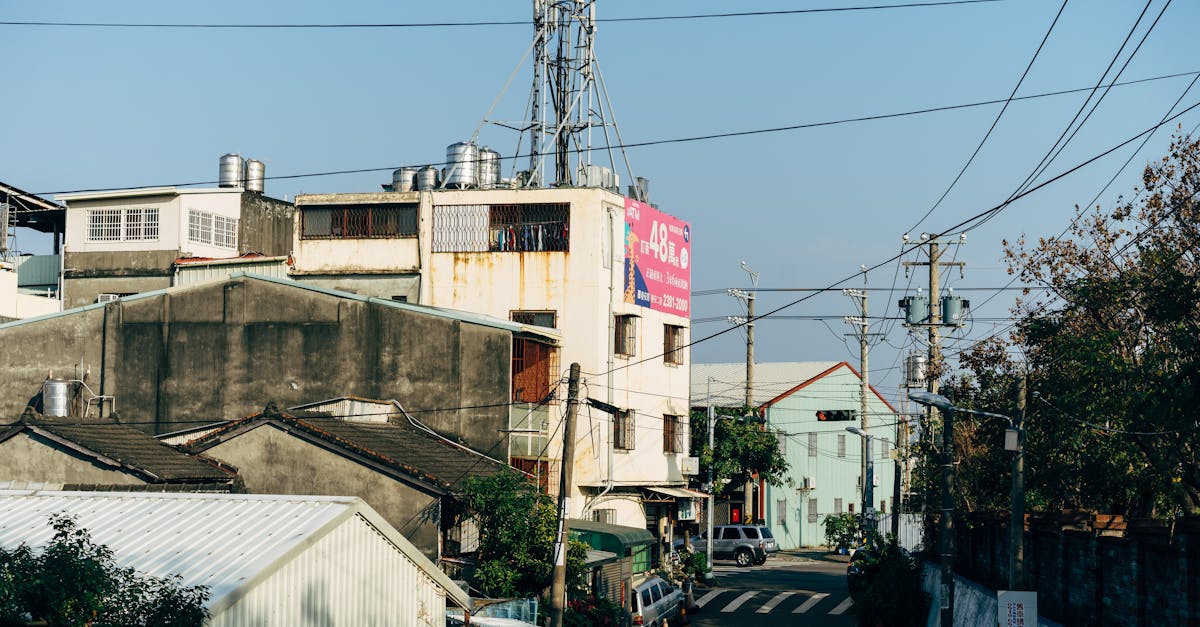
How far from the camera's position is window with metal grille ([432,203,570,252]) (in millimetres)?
44844

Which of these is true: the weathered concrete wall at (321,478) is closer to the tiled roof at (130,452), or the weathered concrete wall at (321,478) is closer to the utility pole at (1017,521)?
the tiled roof at (130,452)

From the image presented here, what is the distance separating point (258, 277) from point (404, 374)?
5.86 m

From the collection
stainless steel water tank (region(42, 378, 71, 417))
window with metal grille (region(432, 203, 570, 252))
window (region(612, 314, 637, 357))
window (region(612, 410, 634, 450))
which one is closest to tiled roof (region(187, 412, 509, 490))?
stainless steel water tank (region(42, 378, 71, 417))

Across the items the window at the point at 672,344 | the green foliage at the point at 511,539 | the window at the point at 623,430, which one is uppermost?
the window at the point at 672,344

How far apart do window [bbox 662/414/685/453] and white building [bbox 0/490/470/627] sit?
25604mm

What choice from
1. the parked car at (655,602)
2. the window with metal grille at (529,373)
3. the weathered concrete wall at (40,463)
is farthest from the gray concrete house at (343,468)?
the window with metal grille at (529,373)

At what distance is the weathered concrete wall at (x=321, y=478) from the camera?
32.2m

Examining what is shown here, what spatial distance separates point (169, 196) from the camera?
47500mm

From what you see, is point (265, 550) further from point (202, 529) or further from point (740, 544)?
point (740, 544)

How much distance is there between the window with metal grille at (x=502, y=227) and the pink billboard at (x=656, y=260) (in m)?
2.76

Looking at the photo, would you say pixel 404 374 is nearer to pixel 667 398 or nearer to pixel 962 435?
pixel 667 398

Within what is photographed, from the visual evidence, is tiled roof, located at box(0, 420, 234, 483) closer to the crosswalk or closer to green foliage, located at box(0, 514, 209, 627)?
green foliage, located at box(0, 514, 209, 627)

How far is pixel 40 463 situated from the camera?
3219 centimetres

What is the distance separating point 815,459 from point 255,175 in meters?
39.2
